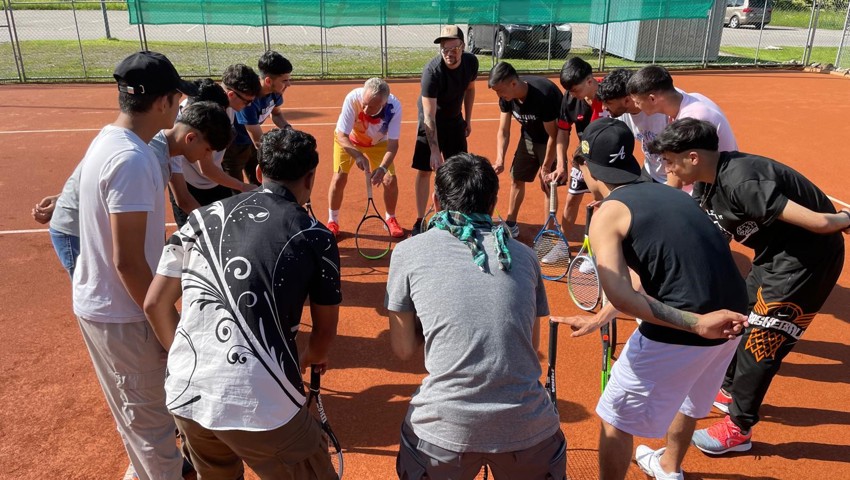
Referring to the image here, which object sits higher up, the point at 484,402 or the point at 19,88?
the point at 484,402

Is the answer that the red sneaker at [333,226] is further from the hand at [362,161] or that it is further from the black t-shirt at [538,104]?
the black t-shirt at [538,104]

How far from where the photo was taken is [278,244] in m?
2.69

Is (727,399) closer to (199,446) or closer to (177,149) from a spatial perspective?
(199,446)

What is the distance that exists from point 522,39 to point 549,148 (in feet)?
50.0

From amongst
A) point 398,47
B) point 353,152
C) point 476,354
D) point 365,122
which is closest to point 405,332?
point 476,354

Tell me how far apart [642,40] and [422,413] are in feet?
69.3

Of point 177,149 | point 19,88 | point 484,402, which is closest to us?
point 484,402

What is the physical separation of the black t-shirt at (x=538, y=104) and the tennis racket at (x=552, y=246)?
2.61 ft

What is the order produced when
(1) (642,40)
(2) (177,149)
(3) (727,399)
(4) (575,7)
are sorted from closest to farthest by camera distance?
(2) (177,149)
(3) (727,399)
(4) (575,7)
(1) (642,40)

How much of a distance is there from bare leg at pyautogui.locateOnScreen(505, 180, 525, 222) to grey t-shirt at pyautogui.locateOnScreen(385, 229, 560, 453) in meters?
5.26

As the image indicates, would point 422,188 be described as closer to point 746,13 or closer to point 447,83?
point 447,83

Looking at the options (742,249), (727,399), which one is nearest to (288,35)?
(742,249)

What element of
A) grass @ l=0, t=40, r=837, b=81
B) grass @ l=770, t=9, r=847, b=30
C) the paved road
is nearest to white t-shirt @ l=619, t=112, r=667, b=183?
grass @ l=0, t=40, r=837, b=81

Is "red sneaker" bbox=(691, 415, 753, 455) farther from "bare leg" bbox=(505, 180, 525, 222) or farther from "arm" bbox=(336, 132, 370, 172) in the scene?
"arm" bbox=(336, 132, 370, 172)
